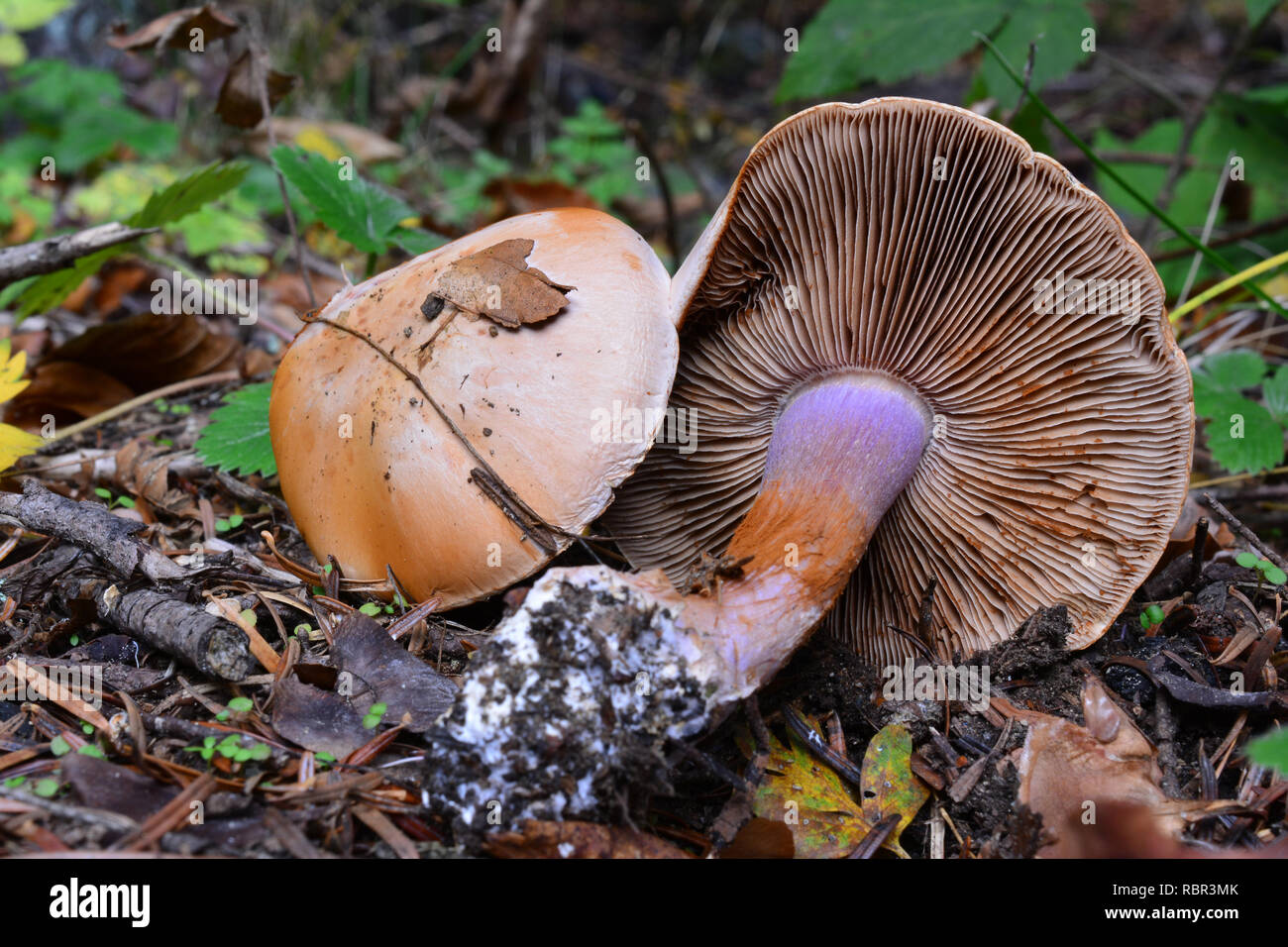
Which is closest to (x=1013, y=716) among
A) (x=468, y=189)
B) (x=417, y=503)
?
(x=417, y=503)

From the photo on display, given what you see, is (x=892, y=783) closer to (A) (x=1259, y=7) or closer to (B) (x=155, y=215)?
(B) (x=155, y=215)

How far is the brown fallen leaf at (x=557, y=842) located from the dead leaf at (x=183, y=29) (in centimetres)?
308

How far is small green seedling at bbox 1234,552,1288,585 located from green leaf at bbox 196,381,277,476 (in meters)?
2.94

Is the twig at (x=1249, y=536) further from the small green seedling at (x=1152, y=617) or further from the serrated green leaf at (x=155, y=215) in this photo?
the serrated green leaf at (x=155, y=215)

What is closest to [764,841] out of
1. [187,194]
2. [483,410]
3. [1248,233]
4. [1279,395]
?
[483,410]

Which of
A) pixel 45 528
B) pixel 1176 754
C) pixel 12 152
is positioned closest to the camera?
pixel 1176 754

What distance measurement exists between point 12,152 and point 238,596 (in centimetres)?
494


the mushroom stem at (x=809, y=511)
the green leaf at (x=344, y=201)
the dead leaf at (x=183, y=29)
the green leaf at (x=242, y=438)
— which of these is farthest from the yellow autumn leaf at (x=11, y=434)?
the mushroom stem at (x=809, y=511)

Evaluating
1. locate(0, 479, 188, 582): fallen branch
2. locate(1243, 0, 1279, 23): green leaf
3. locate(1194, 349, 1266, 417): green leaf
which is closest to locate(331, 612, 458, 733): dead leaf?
locate(0, 479, 188, 582): fallen branch

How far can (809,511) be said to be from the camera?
7.52 feet

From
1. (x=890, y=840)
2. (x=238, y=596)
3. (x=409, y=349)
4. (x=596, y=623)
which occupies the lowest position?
(x=890, y=840)

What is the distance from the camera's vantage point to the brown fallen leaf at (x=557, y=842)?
5.55 ft

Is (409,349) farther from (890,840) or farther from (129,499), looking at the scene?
(890,840)
